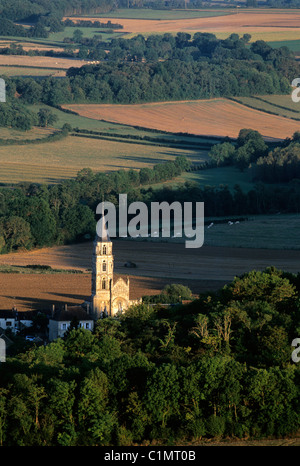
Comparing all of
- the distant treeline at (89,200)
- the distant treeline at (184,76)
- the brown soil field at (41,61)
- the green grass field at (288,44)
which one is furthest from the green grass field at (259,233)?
the green grass field at (288,44)

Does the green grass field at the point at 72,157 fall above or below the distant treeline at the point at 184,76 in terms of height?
below

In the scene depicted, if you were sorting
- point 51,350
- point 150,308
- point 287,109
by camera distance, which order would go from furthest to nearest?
point 287,109
point 150,308
point 51,350

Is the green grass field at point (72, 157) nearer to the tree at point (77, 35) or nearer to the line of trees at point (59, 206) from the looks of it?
the line of trees at point (59, 206)

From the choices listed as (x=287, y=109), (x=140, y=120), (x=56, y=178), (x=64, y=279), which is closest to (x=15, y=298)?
(x=64, y=279)

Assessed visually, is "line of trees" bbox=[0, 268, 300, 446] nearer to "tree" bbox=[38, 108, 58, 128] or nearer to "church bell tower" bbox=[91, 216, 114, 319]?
"church bell tower" bbox=[91, 216, 114, 319]

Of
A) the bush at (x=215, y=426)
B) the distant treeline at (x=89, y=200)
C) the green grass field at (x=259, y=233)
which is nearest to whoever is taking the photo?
the bush at (x=215, y=426)

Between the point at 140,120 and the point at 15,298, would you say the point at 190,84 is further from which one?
the point at 15,298
